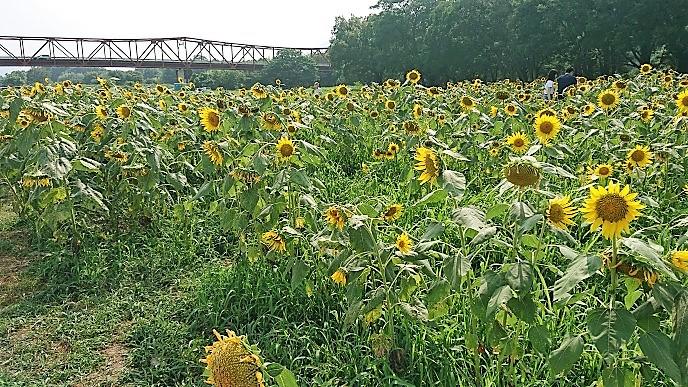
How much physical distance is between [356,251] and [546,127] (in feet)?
4.71

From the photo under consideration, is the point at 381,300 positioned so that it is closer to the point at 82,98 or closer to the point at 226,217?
the point at 226,217

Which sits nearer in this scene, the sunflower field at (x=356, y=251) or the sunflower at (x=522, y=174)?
the sunflower field at (x=356, y=251)

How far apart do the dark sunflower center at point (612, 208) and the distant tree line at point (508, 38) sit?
80.0ft

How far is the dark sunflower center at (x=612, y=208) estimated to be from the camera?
1355 millimetres

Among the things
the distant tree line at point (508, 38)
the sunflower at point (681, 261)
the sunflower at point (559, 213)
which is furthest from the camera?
the distant tree line at point (508, 38)

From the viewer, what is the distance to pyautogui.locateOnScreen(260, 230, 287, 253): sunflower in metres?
2.71

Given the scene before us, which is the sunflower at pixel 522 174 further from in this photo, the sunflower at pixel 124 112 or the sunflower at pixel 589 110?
the sunflower at pixel 589 110

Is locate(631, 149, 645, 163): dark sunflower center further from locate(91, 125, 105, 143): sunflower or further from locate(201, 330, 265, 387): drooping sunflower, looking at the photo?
locate(91, 125, 105, 143): sunflower

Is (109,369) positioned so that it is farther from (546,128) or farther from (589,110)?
(589,110)

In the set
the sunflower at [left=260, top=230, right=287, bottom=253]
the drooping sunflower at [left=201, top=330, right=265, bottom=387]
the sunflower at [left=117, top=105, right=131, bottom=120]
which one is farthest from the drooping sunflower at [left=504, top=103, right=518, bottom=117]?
the drooping sunflower at [left=201, top=330, right=265, bottom=387]

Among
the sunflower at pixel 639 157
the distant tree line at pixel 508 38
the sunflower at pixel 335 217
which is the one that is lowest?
the sunflower at pixel 335 217

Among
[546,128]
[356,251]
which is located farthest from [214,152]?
[546,128]

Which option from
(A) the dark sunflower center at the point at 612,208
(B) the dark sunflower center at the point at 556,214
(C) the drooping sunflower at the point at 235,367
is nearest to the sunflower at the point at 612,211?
(A) the dark sunflower center at the point at 612,208

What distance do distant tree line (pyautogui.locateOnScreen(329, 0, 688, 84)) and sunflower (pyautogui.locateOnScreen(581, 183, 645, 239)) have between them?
24.4m
